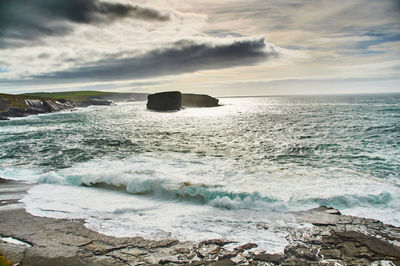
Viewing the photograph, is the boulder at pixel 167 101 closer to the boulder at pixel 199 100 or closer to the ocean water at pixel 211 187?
the boulder at pixel 199 100

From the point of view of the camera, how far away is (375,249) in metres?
6.99

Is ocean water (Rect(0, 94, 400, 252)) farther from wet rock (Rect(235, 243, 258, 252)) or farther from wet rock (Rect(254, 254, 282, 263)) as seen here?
wet rock (Rect(254, 254, 282, 263))

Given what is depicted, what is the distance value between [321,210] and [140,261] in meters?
7.81

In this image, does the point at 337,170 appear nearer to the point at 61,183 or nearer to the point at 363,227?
the point at 363,227

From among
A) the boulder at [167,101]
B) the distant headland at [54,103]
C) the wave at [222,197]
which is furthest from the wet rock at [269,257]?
the boulder at [167,101]

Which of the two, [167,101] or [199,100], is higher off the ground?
[199,100]

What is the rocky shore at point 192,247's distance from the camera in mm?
6469

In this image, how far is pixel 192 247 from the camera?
23.7 ft

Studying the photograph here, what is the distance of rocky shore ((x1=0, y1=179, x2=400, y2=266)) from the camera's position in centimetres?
647

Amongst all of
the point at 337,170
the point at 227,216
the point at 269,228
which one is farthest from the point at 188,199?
the point at 337,170

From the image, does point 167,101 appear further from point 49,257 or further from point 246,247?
point 246,247

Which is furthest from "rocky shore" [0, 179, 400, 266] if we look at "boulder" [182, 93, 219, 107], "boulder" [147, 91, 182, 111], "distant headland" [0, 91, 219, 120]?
"boulder" [182, 93, 219, 107]

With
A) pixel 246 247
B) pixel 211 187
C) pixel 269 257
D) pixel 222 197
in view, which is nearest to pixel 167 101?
pixel 211 187

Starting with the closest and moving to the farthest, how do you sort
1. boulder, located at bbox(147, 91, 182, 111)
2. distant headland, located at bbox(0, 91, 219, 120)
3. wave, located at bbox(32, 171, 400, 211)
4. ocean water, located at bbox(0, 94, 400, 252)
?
ocean water, located at bbox(0, 94, 400, 252) < wave, located at bbox(32, 171, 400, 211) < distant headland, located at bbox(0, 91, 219, 120) < boulder, located at bbox(147, 91, 182, 111)
